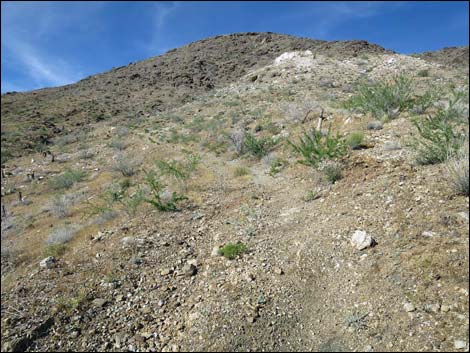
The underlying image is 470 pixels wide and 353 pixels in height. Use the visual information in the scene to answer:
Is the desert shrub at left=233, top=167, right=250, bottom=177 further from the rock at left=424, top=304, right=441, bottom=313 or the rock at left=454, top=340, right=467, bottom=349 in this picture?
the rock at left=454, top=340, right=467, bottom=349

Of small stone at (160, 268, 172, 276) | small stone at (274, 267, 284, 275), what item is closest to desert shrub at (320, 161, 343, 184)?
small stone at (274, 267, 284, 275)

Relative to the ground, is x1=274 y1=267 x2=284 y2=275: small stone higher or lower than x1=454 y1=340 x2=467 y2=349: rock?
higher

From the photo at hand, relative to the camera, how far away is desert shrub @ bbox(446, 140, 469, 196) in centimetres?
440

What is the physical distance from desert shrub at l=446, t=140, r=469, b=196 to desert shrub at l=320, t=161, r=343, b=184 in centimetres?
215

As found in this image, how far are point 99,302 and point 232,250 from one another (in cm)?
196

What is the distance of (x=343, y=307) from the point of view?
11.9ft

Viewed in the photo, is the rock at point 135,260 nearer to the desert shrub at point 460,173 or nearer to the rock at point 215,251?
the rock at point 215,251

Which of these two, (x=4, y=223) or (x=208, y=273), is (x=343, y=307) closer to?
(x=208, y=273)

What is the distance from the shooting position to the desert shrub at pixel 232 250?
4.95 meters

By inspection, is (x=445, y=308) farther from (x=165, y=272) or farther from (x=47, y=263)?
(x=47, y=263)

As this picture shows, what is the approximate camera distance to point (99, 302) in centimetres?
423

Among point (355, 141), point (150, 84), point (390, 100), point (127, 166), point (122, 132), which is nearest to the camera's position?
point (355, 141)

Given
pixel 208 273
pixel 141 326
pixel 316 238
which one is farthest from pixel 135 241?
pixel 316 238

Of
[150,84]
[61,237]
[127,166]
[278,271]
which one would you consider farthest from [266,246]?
[150,84]
